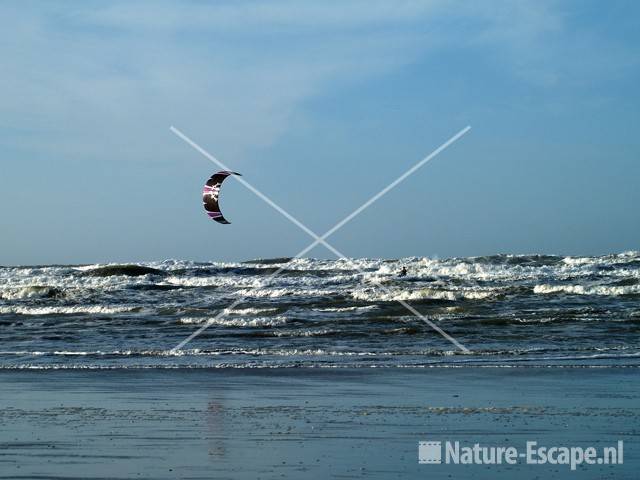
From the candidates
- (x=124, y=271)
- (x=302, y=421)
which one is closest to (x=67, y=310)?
(x=124, y=271)

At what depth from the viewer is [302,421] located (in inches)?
335

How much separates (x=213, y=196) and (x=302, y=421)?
46.6 feet

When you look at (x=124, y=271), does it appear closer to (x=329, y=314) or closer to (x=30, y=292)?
(x=30, y=292)

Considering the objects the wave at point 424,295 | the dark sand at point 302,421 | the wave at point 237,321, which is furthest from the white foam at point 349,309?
the dark sand at point 302,421

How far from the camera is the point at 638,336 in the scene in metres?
18.2

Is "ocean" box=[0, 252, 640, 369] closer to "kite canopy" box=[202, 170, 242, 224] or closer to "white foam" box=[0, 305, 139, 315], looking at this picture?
"white foam" box=[0, 305, 139, 315]

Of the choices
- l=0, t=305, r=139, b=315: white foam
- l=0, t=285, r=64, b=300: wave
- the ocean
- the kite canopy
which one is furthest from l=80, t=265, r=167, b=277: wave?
the kite canopy

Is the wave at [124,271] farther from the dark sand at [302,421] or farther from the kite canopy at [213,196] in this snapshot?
the dark sand at [302,421]

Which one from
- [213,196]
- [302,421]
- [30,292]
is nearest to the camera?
[302,421]

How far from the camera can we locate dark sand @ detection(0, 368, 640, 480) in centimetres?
654

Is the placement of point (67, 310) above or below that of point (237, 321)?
above

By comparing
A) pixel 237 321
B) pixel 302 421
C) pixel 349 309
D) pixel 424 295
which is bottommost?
pixel 302 421

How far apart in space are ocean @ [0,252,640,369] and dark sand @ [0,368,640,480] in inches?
93.3

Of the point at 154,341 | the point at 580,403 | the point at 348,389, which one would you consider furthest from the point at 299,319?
the point at 580,403
